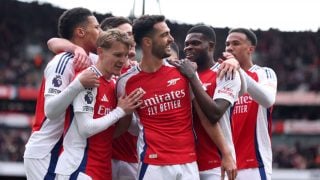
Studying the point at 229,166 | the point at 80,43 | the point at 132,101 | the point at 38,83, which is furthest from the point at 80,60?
the point at 38,83

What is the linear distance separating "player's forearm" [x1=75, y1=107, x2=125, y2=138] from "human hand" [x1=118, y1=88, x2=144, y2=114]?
75mm

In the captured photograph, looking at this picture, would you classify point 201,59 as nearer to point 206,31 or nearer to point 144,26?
point 206,31

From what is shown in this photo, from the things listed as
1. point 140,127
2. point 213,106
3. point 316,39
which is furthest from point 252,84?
point 316,39

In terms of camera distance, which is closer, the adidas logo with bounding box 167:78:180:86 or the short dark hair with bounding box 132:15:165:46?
the adidas logo with bounding box 167:78:180:86

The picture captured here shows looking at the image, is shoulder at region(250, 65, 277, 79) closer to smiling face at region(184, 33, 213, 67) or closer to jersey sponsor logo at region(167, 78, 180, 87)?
smiling face at region(184, 33, 213, 67)

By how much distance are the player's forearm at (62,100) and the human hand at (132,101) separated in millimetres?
353

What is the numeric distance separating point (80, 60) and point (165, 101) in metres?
0.73

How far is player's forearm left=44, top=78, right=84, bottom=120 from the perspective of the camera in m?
4.63

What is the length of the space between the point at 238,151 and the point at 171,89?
161 centimetres

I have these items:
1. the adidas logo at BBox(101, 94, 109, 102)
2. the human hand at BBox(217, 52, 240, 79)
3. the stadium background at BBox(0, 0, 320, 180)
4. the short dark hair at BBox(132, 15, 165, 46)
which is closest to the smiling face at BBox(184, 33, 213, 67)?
the human hand at BBox(217, 52, 240, 79)

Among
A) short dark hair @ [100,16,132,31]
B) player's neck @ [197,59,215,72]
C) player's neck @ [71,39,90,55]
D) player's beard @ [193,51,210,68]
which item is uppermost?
short dark hair @ [100,16,132,31]

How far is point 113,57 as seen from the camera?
480 cm

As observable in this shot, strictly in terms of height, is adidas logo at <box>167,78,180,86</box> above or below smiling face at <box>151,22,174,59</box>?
below

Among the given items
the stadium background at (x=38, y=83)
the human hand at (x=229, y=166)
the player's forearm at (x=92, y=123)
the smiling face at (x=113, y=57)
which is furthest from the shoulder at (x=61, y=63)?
the stadium background at (x=38, y=83)
